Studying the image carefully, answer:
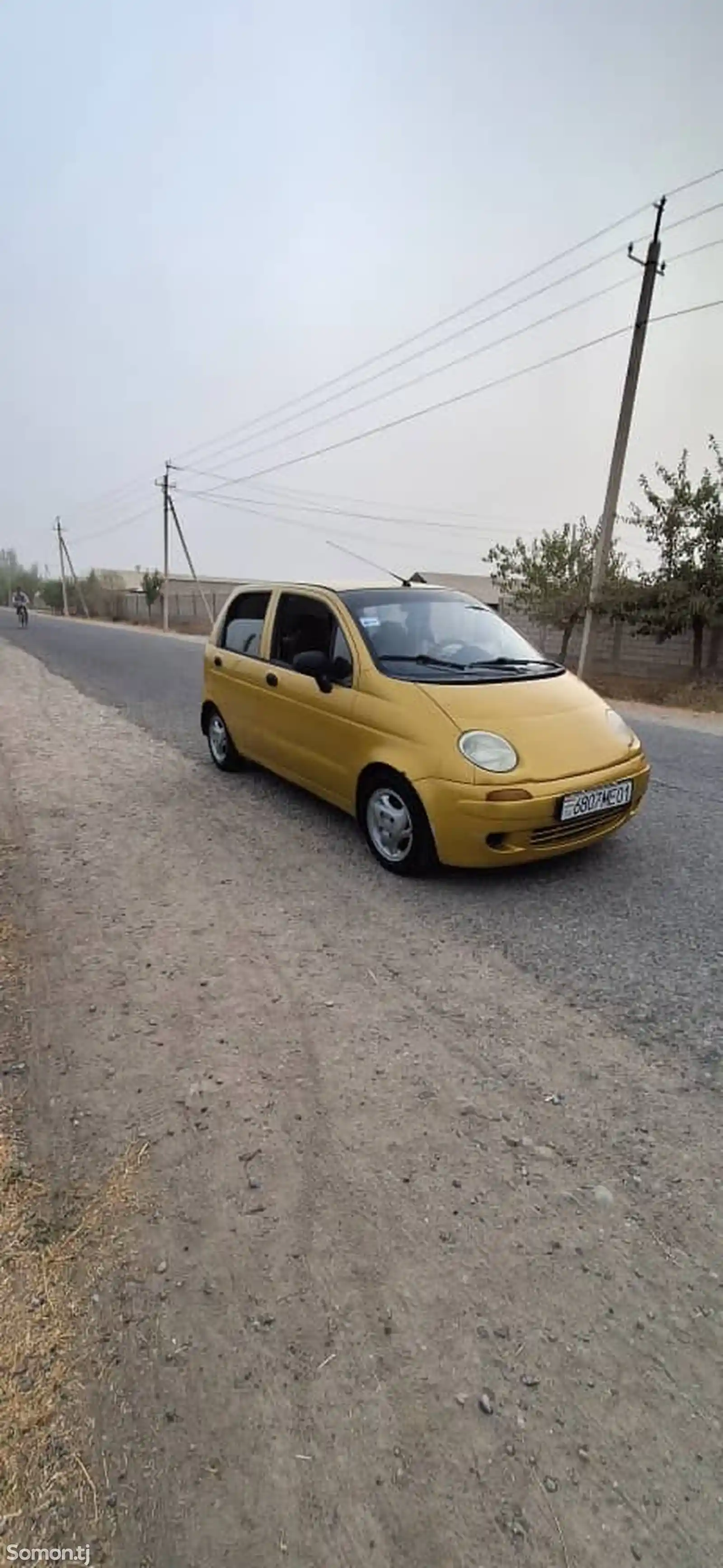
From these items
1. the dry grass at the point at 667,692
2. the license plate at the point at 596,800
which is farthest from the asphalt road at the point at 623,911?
the dry grass at the point at 667,692

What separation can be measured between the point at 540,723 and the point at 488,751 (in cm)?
40

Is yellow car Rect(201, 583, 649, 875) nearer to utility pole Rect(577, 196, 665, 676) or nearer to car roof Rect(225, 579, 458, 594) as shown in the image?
car roof Rect(225, 579, 458, 594)

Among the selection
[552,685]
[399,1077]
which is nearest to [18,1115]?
[399,1077]

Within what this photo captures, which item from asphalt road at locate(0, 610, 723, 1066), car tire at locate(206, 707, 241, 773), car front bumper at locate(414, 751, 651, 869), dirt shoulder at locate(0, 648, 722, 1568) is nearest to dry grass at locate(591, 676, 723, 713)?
asphalt road at locate(0, 610, 723, 1066)

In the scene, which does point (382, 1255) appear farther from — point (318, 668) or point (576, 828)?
point (318, 668)

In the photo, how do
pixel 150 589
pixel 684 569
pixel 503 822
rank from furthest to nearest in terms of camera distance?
pixel 150 589, pixel 684 569, pixel 503 822

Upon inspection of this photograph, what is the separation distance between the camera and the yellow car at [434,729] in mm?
3582

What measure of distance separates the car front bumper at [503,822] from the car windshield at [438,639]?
0.76 meters

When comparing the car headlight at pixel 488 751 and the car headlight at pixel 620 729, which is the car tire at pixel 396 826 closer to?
the car headlight at pixel 488 751

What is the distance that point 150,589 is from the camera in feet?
160

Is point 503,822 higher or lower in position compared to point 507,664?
lower

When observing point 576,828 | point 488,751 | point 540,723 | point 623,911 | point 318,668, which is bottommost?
point 623,911

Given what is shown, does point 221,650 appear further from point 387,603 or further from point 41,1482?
point 41,1482

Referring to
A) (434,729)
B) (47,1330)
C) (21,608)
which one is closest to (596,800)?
(434,729)
